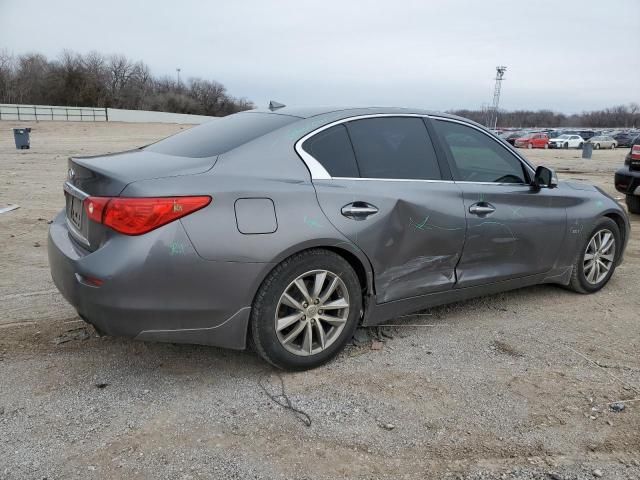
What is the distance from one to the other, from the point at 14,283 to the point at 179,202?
284 cm

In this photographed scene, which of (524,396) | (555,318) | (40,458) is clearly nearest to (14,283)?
(40,458)

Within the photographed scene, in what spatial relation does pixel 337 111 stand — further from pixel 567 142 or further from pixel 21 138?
pixel 567 142

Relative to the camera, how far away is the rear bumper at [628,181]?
8678 mm

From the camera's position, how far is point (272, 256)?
2945 millimetres

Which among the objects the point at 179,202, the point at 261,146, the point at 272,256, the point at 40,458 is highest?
the point at 261,146

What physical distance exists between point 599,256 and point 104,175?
166 inches

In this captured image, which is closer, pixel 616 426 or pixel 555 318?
pixel 616 426

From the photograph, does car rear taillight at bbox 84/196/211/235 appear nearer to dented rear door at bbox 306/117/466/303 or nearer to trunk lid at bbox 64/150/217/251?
trunk lid at bbox 64/150/217/251

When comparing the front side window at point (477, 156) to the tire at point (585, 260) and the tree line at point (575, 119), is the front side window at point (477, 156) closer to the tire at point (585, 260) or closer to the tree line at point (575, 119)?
the tire at point (585, 260)

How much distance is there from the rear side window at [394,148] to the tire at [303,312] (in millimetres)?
672

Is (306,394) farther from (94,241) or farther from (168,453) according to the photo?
(94,241)

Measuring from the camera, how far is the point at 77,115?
191 ft

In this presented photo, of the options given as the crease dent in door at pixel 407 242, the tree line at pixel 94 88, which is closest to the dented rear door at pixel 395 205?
the crease dent in door at pixel 407 242

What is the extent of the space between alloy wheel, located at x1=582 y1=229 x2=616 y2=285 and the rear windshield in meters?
3.03
